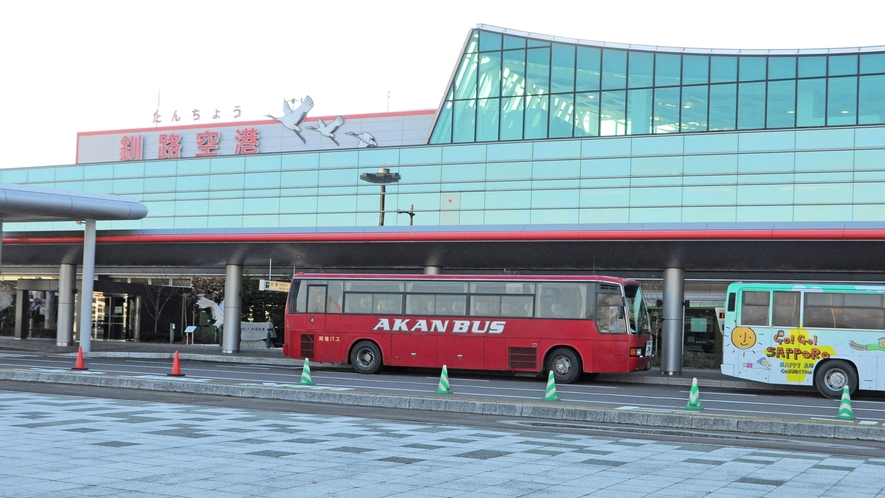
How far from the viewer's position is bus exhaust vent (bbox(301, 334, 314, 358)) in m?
29.0

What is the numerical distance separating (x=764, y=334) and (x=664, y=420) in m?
8.96

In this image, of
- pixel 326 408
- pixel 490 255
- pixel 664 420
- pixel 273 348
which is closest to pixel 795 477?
pixel 664 420

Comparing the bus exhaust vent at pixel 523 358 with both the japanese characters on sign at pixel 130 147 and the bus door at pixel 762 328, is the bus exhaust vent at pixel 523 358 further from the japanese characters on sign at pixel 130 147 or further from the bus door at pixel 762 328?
the japanese characters on sign at pixel 130 147

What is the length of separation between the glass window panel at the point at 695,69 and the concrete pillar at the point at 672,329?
2141 centimetres

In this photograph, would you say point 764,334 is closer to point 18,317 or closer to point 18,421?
point 18,421

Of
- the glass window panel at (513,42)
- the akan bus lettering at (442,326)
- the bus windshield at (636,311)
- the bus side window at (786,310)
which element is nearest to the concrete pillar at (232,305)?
the akan bus lettering at (442,326)

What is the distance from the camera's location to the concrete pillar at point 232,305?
36.4 metres

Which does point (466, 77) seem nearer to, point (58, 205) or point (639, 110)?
point (639, 110)

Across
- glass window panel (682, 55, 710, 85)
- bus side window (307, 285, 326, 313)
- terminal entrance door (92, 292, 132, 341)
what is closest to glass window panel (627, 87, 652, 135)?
glass window panel (682, 55, 710, 85)

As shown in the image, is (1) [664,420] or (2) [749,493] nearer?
(2) [749,493]

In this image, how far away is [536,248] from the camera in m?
29.3

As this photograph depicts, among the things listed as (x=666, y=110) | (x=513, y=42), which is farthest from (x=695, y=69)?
(x=513, y=42)

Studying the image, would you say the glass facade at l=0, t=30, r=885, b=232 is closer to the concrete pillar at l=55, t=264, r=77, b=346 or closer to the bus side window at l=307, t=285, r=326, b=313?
the concrete pillar at l=55, t=264, r=77, b=346

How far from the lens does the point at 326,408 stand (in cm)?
1727
